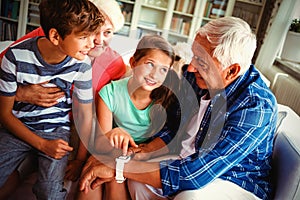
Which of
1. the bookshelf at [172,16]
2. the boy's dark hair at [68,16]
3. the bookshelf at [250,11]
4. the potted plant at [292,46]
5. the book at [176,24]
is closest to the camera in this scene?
the boy's dark hair at [68,16]

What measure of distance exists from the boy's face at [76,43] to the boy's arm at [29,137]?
0.87 feet

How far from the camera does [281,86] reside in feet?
7.91

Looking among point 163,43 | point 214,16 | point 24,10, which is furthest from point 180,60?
point 24,10

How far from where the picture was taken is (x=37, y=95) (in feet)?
3.70

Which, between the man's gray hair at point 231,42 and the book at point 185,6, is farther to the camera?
the book at point 185,6

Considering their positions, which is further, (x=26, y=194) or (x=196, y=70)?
(x=26, y=194)

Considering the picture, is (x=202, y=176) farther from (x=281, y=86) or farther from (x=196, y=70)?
(x=281, y=86)

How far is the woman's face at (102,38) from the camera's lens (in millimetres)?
1315

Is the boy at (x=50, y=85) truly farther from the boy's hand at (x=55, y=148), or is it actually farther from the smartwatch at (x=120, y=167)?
the smartwatch at (x=120, y=167)

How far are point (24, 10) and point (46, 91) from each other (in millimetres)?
3109

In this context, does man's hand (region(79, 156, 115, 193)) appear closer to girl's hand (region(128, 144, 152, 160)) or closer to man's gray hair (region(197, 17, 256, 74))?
girl's hand (region(128, 144, 152, 160))

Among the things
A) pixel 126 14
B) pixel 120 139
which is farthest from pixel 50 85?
pixel 126 14

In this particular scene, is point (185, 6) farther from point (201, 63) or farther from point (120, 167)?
point (120, 167)

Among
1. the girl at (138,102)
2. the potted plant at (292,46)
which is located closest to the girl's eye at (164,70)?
the girl at (138,102)
